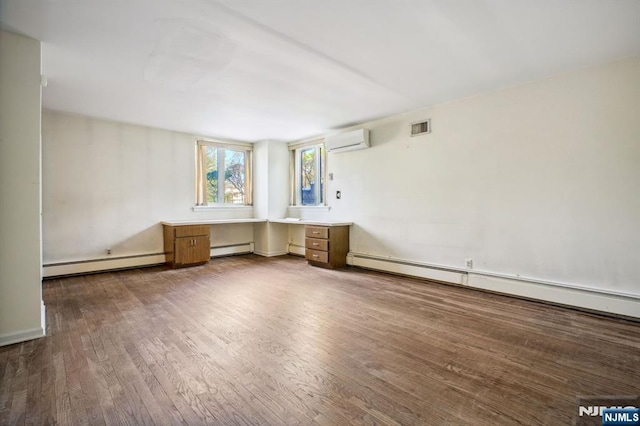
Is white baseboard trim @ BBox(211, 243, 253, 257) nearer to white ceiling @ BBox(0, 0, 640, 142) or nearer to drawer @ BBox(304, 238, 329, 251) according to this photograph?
drawer @ BBox(304, 238, 329, 251)

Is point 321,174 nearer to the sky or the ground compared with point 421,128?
nearer to the ground

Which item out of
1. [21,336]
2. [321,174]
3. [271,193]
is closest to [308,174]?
[321,174]

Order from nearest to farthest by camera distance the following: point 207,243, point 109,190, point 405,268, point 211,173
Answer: point 405,268 → point 109,190 → point 207,243 → point 211,173

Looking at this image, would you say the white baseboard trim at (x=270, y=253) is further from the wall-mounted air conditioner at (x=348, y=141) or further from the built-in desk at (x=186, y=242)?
the wall-mounted air conditioner at (x=348, y=141)

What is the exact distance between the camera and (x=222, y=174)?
21.1 feet

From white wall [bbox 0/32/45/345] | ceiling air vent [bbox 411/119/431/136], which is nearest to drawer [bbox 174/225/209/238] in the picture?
white wall [bbox 0/32/45/345]

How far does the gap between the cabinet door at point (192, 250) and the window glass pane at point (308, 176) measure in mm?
2244

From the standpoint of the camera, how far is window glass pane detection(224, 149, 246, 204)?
6.50m

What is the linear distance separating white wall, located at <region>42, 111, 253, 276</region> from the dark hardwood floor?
1.28 meters

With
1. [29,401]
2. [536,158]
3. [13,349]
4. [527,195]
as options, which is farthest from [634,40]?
[13,349]

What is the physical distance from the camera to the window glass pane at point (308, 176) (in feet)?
20.8

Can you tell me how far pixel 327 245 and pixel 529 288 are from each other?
114 inches

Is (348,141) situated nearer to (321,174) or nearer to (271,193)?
(321,174)

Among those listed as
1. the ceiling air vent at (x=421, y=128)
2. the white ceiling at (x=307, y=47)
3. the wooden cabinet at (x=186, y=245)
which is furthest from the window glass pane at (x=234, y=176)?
the ceiling air vent at (x=421, y=128)
